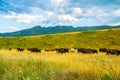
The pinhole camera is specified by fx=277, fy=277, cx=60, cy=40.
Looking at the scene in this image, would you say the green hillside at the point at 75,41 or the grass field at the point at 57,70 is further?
the green hillside at the point at 75,41

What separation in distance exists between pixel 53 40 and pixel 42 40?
4.22 metres

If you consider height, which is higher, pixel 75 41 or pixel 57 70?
pixel 57 70

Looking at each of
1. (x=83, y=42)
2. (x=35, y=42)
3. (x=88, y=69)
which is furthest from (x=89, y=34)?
(x=88, y=69)

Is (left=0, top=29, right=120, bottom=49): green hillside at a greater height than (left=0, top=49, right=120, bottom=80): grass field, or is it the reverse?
(left=0, top=49, right=120, bottom=80): grass field

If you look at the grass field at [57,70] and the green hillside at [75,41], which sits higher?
the grass field at [57,70]

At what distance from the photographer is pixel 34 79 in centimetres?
809

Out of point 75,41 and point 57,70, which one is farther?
point 75,41

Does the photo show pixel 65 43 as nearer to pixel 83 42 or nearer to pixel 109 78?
pixel 83 42

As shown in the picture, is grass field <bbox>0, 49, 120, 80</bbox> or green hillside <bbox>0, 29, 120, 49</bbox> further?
green hillside <bbox>0, 29, 120, 49</bbox>

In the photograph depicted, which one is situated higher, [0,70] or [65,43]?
[0,70]

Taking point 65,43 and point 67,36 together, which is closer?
point 65,43

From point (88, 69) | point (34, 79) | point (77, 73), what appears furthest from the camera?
point (88, 69)

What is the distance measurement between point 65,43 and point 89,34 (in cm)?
1261

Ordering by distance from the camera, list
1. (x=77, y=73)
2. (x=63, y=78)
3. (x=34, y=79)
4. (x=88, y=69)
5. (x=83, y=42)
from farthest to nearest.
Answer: (x=83, y=42), (x=88, y=69), (x=77, y=73), (x=63, y=78), (x=34, y=79)
